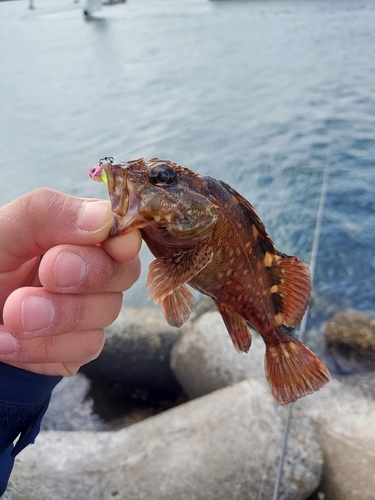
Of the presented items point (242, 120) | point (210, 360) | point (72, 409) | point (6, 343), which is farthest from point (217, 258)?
point (242, 120)

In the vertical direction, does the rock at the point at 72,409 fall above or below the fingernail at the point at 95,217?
below

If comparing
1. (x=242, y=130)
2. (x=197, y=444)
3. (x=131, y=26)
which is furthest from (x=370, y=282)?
(x=131, y=26)

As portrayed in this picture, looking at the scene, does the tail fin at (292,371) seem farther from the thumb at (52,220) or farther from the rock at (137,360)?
the rock at (137,360)

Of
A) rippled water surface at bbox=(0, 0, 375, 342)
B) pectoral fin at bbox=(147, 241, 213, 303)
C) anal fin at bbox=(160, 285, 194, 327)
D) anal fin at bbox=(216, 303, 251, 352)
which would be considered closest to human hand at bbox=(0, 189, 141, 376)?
pectoral fin at bbox=(147, 241, 213, 303)

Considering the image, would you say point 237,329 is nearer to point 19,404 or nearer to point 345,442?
point 19,404

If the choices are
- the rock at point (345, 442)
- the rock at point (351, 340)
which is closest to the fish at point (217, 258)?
the rock at point (345, 442)

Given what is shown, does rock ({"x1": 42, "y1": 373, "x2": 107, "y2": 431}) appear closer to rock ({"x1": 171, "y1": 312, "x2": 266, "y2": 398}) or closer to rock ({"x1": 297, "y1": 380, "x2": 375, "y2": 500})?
rock ({"x1": 171, "y1": 312, "x2": 266, "y2": 398})

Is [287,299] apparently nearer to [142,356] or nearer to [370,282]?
[142,356]
